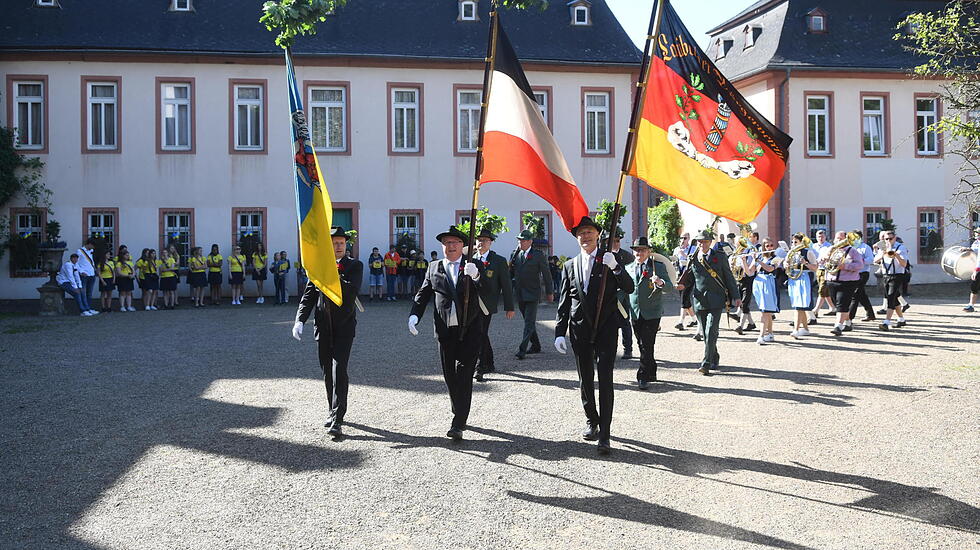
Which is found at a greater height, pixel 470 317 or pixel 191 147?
pixel 191 147

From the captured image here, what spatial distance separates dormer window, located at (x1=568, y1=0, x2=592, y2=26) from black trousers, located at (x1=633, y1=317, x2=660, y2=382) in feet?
70.9

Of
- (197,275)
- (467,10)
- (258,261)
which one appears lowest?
(197,275)

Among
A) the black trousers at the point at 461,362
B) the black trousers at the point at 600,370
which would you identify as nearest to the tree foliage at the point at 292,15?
the black trousers at the point at 461,362

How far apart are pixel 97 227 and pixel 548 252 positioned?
13467 millimetres

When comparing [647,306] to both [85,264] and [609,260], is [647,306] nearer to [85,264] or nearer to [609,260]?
[609,260]

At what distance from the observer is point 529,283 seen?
13.6m

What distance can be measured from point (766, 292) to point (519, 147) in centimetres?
775

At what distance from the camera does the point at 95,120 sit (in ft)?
90.6

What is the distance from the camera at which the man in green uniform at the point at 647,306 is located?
10.7 metres

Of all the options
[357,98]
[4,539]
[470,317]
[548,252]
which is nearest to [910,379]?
[470,317]

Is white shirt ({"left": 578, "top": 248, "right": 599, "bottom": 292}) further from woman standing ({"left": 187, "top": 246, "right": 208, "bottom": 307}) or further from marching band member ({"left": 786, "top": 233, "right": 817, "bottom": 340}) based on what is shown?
woman standing ({"left": 187, "top": 246, "right": 208, "bottom": 307})

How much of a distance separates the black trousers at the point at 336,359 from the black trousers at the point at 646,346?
370 cm

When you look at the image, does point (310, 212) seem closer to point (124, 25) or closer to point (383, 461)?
point (383, 461)

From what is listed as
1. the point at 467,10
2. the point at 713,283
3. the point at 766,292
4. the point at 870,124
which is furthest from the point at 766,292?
the point at 870,124
